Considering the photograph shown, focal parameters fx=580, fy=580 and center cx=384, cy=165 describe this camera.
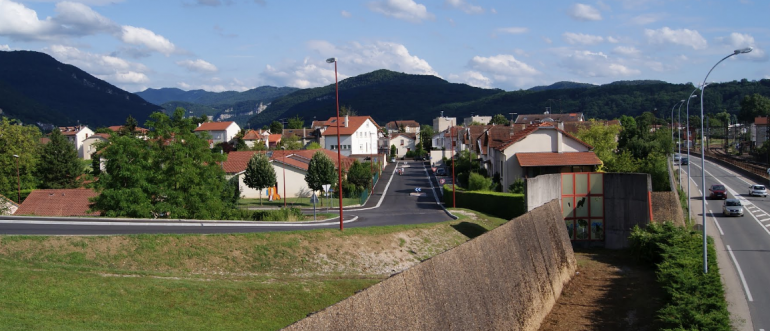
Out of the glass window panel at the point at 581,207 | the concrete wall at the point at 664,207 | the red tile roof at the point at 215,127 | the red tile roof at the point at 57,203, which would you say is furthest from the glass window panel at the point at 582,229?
the red tile roof at the point at 215,127

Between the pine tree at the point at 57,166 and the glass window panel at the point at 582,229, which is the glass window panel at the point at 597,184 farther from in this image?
the pine tree at the point at 57,166

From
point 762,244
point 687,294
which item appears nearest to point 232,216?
point 687,294

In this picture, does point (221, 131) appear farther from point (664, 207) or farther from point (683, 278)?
point (683, 278)

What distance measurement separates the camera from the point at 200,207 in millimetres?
35250

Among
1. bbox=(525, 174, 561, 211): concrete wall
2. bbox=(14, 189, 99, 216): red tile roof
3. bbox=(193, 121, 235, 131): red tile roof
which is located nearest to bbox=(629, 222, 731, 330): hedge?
bbox=(525, 174, 561, 211): concrete wall

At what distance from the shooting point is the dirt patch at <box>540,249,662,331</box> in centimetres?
1912

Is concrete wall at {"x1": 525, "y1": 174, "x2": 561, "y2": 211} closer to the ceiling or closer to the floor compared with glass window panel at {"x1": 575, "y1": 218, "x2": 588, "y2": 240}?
closer to the ceiling

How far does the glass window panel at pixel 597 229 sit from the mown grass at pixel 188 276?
381 inches

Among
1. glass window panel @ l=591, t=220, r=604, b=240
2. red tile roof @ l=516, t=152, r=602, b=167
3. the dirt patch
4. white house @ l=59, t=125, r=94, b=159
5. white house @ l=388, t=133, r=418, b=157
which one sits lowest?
the dirt patch

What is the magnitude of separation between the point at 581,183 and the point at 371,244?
13.8 m

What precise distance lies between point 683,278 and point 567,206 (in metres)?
12.9

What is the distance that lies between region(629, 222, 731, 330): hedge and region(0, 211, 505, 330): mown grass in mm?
9670

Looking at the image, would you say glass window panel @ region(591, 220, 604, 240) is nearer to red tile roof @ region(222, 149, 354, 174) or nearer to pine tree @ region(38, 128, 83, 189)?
red tile roof @ region(222, 149, 354, 174)

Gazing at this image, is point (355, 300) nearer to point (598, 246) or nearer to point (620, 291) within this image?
point (620, 291)
